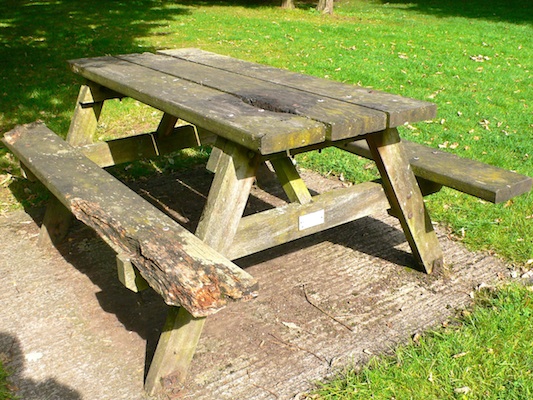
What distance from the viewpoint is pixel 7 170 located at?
197 inches

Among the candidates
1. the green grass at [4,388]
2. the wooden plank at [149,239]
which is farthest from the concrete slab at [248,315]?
the wooden plank at [149,239]

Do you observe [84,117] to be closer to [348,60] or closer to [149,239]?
[149,239]

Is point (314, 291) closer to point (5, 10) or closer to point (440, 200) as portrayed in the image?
point (440, 200)

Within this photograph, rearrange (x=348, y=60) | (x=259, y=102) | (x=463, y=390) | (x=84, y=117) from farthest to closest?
(x=348, y=60) → (x=84, y=117) → (x=259, y=102) → (x=463, y=390)

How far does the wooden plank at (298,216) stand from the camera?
2.75 m

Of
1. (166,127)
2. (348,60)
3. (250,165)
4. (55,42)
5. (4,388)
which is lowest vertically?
(55,42)

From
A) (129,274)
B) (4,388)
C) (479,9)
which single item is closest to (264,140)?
(129,274)

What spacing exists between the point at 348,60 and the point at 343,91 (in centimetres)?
633

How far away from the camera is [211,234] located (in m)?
2.58

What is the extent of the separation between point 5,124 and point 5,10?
27.8ft

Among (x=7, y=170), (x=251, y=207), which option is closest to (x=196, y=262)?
(x=251, y=207)

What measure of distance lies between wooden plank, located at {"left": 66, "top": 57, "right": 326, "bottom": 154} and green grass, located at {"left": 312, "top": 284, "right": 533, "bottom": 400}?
1038 mm

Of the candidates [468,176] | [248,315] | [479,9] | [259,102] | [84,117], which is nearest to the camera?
[259,102]

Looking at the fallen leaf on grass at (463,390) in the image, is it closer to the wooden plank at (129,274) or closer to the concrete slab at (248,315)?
the concrete slab at (248,315)
